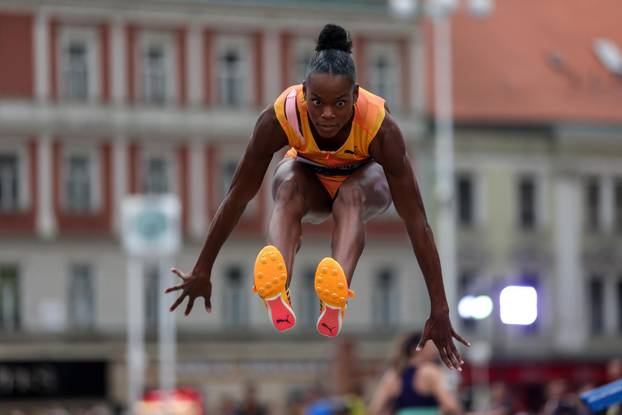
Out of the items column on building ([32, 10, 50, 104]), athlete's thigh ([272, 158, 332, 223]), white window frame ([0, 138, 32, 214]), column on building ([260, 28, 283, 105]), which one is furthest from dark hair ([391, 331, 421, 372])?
column on building ([260, 28, 283, 105])

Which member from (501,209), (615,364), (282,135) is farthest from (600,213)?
(282,135)

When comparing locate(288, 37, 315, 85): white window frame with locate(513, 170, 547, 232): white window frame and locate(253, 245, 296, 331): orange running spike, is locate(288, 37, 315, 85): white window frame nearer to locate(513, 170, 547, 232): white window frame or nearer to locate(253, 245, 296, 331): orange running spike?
locate(513, 170, 547, 232): white window frame

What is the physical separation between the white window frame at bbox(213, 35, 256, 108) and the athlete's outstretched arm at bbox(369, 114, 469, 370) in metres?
45.2

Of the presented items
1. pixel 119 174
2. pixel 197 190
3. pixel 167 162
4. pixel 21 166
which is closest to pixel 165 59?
pixel 167 162

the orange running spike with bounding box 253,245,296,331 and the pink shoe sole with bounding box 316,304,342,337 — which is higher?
the orange running spike with bounding box 253,245,296,331

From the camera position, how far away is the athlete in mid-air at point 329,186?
28.7ft

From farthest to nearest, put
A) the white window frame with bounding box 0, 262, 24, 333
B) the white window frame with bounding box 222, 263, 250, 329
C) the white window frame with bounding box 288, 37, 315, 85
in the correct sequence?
1. the white window frame with bounding box 288, 37, 315, 85
2. the white window frame with bounding box 222, 263, 250, 329
3. the white window frame with bounding box 0, 262, 24, 333

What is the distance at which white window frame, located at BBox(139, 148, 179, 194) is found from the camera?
53469 millimetres

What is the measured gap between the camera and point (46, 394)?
50.5m

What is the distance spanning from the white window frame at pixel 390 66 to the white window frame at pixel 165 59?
251 inches

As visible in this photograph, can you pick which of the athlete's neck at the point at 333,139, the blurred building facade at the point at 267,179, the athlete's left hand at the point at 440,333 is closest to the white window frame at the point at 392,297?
the blurred building facade at the point at 267,179

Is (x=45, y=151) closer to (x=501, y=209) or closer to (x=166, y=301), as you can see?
(x=166, y=301)

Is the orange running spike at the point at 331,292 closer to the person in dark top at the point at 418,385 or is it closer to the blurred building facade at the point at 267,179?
the person in dark top at the point at 418,385

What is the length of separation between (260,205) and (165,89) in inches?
192
